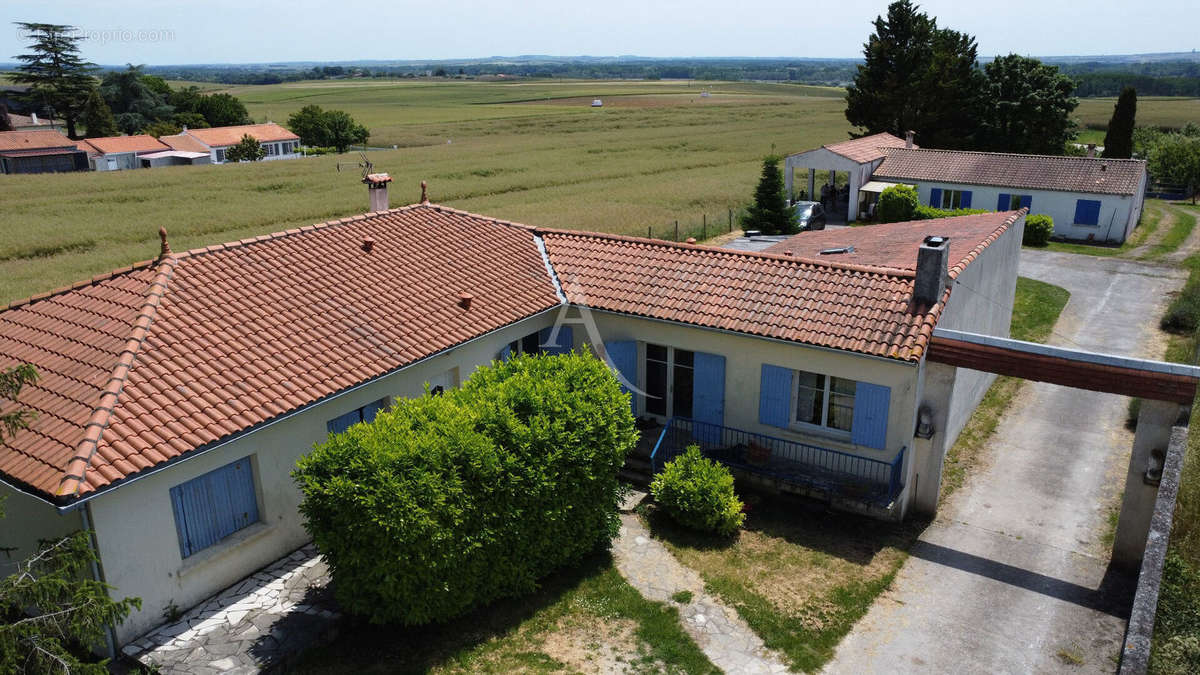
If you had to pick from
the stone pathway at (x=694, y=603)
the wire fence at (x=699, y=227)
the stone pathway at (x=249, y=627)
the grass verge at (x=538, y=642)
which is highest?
the stone pathway at (x=249, y=627)

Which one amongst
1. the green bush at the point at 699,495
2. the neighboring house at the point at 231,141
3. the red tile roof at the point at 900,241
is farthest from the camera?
the neighboring house at the point at 231,141

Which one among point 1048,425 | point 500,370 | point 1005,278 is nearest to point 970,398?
point 1048,425

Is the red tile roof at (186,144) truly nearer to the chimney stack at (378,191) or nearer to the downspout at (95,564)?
the chimney stack at (378,191)

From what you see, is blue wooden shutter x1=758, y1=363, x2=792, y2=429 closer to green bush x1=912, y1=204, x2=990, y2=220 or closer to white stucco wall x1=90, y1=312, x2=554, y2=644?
white stucco wall x1=90, y1=312, x2=554, y2=644

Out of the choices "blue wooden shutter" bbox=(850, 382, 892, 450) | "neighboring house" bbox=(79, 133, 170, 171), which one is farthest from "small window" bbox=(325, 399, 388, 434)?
"neighboring house" bbox=(79, 133, 170, 171)

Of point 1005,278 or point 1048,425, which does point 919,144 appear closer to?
point 1005,278

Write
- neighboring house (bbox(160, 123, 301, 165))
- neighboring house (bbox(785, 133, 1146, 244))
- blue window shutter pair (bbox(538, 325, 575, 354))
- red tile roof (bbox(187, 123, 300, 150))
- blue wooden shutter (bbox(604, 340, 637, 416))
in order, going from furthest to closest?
red tile roof (bbox(187, 123, 300, 150)) < neighboring house (bbox(160, 123, 301, 165)) < neighboring house (bbox(785, 133, 1146, 244)) < blue window shutter pair (bbox(538, 325, 575, 354)) < blue wooden shutter (bbox(604, 340, 637, 416))

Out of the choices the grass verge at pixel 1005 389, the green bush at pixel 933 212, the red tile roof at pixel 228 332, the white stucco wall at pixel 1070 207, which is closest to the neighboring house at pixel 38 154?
the red tile roof at pixel 228 332
